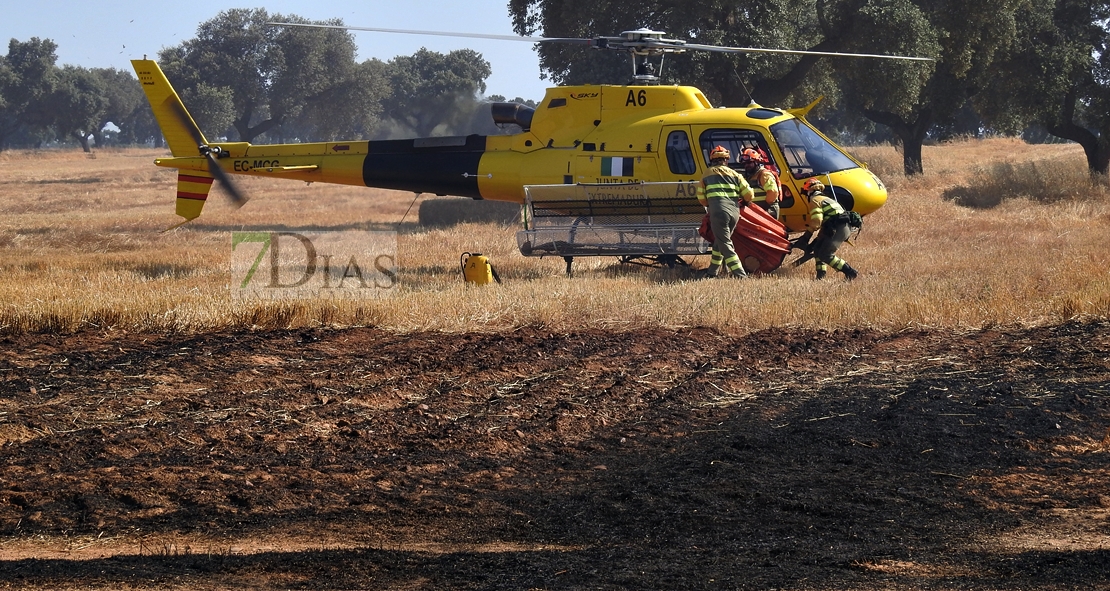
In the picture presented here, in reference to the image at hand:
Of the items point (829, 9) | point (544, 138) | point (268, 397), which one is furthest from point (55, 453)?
point (829, 9)

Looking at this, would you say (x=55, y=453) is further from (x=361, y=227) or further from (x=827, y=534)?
(x=361, y=227)

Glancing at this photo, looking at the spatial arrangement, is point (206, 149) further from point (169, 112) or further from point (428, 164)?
point (428, 164)

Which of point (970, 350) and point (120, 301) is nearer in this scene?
point (970, 350)

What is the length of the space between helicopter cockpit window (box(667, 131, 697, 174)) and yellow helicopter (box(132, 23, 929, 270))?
0.01 m

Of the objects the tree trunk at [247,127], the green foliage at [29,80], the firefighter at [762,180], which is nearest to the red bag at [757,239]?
the firefighter at [762,180]

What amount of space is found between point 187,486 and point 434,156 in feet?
34.2

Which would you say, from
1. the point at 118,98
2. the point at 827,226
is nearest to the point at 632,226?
the point at 827,226

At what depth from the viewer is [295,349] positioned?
10086 mm

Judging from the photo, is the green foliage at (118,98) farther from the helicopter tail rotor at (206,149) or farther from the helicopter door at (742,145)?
the helicopter door at (742,145)

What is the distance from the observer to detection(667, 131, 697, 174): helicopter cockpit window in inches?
580

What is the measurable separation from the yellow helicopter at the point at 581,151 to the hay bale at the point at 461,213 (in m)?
8.20

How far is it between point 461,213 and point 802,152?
13212 millimetres

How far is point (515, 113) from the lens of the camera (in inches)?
626

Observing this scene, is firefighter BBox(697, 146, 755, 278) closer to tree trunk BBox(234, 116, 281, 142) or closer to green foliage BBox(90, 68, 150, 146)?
tree trunk BBox(234, 116, 281, 142)
